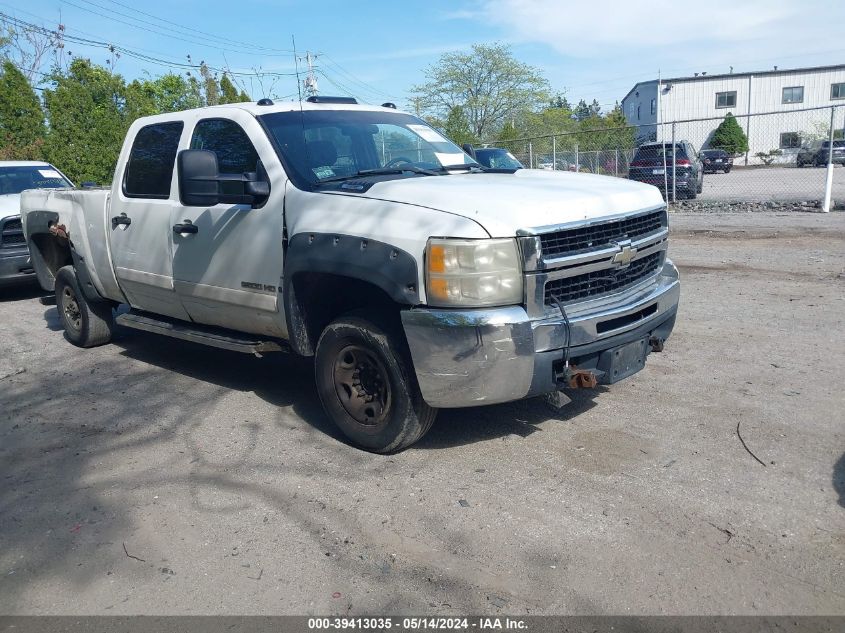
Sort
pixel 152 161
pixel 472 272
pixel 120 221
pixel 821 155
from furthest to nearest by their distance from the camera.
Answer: pixel 821 155, pixel 120 221, pixel 152 161, pixel 472 272

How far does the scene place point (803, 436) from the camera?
441 centimetres

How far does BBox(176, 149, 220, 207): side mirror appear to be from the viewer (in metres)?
4.55

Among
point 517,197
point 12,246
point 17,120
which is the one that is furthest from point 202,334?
point 17,120

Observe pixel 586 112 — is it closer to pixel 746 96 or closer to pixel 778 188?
pixel 746 96

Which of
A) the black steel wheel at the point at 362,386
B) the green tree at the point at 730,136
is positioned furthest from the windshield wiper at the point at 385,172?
the green tree at the point at 730,136

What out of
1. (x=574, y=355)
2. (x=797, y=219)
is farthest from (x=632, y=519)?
(x=797, y=219)

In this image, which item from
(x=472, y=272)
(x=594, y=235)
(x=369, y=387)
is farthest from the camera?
(x=369, y=387)

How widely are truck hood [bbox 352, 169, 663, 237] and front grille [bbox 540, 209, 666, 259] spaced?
6 cm

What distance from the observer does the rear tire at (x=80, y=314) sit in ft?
23.2

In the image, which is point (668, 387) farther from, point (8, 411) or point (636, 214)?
point (8, 411)

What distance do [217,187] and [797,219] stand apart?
42.9 feet

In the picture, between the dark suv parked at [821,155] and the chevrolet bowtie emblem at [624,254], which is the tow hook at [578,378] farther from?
the dark suv parked at [821,155]

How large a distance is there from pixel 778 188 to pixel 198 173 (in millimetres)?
20775

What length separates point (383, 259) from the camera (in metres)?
3.92
